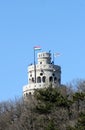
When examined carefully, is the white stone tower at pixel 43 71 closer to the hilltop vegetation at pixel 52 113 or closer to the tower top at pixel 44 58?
the tower top at pixel 44 58

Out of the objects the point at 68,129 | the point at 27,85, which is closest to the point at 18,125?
the point at 68,129

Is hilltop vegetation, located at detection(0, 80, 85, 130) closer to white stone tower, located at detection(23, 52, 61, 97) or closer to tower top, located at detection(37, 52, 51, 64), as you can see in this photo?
white stone tower, located at detection(23, 52, 61, 97)

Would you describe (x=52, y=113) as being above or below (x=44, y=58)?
below

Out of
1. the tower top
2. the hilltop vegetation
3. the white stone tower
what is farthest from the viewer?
the tower top

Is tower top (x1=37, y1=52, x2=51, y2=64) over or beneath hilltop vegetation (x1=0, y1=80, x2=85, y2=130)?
over

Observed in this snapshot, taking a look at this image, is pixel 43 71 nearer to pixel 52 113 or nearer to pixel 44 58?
pixel 44 58

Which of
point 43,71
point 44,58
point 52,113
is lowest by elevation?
point 52,113

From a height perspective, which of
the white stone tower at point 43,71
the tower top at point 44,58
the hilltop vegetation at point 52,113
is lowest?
the hilltop vegetation at point 52,113

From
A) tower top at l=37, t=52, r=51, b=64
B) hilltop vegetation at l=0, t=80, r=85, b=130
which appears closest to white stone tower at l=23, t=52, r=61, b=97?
tower top at l=37, t=52, r=51, b=64

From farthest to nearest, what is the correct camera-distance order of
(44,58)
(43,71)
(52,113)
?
1. (44,58)
2. (43,71)
3. (52,113)

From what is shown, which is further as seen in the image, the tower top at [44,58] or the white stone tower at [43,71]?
the tower top at [44,58]

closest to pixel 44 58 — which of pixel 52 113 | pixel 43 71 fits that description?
pixel 43 71

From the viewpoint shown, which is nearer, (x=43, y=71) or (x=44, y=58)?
(x=43, y=71)

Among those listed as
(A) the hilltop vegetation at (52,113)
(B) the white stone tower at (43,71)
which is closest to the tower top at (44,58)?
(B) the white stone tower at (43,71)
